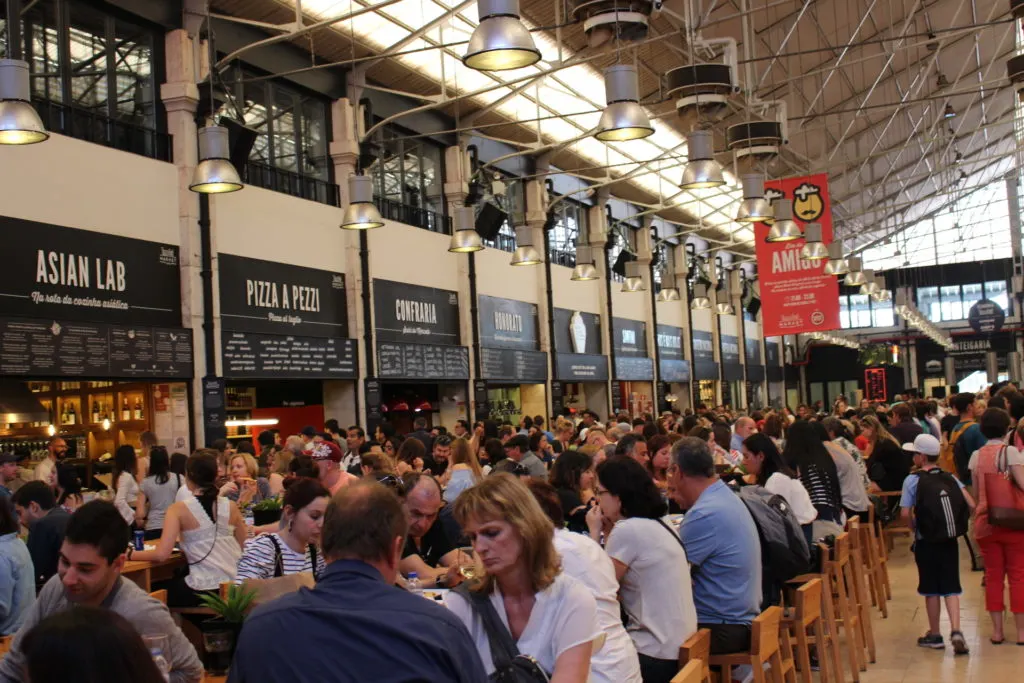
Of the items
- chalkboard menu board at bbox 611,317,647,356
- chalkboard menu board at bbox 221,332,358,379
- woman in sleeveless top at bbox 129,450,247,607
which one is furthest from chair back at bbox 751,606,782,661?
chalkboard menu board at bbox 611,317,647,356

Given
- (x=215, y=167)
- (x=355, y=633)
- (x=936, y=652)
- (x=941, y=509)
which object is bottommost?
(x=936, y=652)

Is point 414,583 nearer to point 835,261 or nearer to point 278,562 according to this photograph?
point 278,562

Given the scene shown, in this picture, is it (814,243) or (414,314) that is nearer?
(814,243)

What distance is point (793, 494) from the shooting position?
6.96m

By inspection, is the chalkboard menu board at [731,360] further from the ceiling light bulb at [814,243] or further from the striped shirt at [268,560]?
the striped shirt at [268,560]

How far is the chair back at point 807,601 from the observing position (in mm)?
5207

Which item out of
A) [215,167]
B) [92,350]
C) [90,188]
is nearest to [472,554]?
[215,167]

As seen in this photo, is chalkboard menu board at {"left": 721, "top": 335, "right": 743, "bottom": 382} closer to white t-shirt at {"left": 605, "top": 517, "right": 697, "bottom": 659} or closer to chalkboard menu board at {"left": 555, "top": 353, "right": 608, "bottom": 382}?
chalkboard menu board at {"left": 555, "top": 353, "right": 608, "bottom": 382}

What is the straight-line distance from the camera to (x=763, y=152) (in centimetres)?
1349

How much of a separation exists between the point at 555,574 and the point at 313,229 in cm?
1271

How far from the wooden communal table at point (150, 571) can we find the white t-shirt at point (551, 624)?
156 inches

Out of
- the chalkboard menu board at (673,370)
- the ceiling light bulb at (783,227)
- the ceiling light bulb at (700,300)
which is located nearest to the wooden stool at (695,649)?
the ceiling light bulb at (783,227)

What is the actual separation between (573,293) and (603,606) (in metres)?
20.4

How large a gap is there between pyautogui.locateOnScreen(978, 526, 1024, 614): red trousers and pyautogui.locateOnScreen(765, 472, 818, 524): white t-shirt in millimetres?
1372
